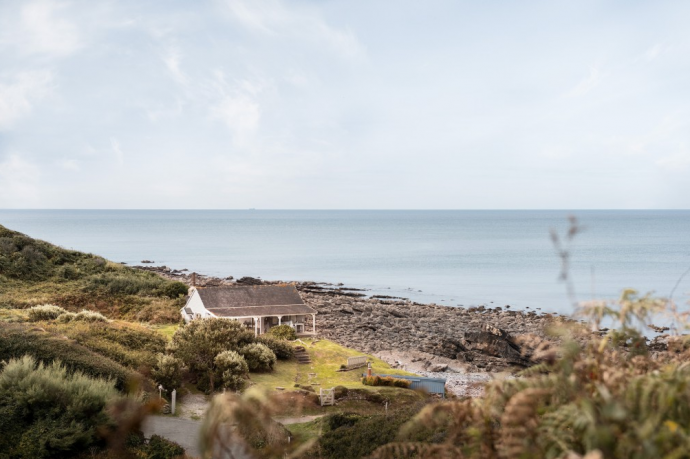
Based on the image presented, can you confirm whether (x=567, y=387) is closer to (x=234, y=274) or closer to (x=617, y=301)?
(x=617, y=301)

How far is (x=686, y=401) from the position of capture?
132 inches

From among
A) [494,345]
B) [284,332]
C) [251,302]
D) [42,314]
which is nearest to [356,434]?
[284,332]

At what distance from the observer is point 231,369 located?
76.7 ft

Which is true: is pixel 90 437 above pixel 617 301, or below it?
below

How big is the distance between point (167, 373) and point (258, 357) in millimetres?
5290

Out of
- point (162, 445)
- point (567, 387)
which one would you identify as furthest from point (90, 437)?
point (567, 387)

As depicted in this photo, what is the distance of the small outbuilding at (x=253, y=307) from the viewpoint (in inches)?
1325

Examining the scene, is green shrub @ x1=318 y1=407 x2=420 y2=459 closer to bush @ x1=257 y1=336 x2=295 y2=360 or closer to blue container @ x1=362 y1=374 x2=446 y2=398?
blue container @ x1=362 y1=374 x2=446 y2=398

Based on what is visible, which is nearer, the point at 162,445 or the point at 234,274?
the point at 162,445

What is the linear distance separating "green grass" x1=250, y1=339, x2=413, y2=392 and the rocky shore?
4126 mm

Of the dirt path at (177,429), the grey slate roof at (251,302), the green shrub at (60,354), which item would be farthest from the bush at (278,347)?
the green shrub at (60,354)

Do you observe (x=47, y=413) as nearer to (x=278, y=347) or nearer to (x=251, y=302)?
(x=278, y=347)

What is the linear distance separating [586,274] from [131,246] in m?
100.0

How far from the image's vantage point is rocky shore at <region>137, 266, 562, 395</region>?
33188mm
